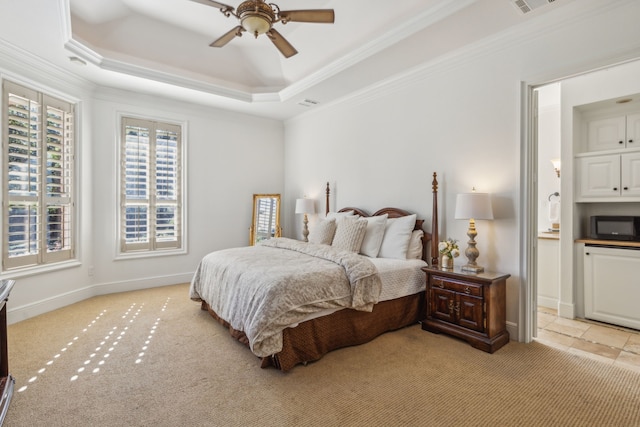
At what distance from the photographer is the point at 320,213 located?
18.0 feet

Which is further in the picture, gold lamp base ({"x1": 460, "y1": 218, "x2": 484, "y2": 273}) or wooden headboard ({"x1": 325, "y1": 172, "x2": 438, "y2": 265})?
wooden headboard ({"x1": 325, "y1": 172, "x2": 438, "y2": 265})

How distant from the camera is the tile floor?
2.74 meters

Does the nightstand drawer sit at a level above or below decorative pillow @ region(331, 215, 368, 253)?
below

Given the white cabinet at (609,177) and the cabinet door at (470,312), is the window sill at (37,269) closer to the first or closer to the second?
the cabinet door at (470,312)

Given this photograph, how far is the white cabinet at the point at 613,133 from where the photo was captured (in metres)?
3.48

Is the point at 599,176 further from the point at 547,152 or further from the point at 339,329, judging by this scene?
the point at 339,329

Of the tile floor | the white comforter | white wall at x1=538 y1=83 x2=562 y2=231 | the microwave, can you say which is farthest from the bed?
white wall at x1=538 y1=83 x2=562 y2=231

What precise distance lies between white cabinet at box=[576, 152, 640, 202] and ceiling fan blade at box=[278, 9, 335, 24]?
321 centimetres

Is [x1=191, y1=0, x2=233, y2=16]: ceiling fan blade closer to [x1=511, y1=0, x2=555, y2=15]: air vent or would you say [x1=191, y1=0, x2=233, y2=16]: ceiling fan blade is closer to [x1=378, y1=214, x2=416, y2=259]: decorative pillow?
[x1=511, y1=0, x2=555, y2=15]: air vent

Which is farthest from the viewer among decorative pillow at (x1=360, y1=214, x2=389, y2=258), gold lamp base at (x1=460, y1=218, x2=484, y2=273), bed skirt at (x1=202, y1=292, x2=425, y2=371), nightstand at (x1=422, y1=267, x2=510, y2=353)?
decorative pillow at (x1=360, y1=214, x2=389, y2=258)

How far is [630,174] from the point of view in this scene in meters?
3.42

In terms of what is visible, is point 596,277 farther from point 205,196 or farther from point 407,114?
point 205,196

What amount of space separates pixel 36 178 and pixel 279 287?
3.35m

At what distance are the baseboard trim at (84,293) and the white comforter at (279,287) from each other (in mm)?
1914
